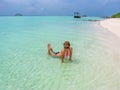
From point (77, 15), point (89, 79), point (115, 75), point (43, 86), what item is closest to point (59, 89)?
point (43, 86)

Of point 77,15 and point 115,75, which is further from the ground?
point 77,15

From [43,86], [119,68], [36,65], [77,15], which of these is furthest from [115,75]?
[77,15]

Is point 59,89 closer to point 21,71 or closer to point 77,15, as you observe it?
point 21,71

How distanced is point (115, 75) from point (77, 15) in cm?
6481

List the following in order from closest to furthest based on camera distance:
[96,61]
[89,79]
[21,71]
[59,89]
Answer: [59,89] → [89,79] → [21,71] → [96,61]

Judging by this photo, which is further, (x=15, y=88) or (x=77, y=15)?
(x=77, y=15)

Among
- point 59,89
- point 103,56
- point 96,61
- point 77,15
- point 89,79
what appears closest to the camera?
point 59,89

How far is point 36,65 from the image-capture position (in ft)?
23.8

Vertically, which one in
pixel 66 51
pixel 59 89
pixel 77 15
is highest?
pixel 77 15

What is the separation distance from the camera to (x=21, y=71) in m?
6.55

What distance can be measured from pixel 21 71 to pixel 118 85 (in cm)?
337

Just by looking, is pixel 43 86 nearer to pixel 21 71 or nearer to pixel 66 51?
pixel 21 71

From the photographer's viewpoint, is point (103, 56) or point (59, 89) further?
point (103, 56)

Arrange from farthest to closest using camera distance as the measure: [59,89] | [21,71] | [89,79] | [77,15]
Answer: [77,15], [21,71], [89,79], [59,89]
